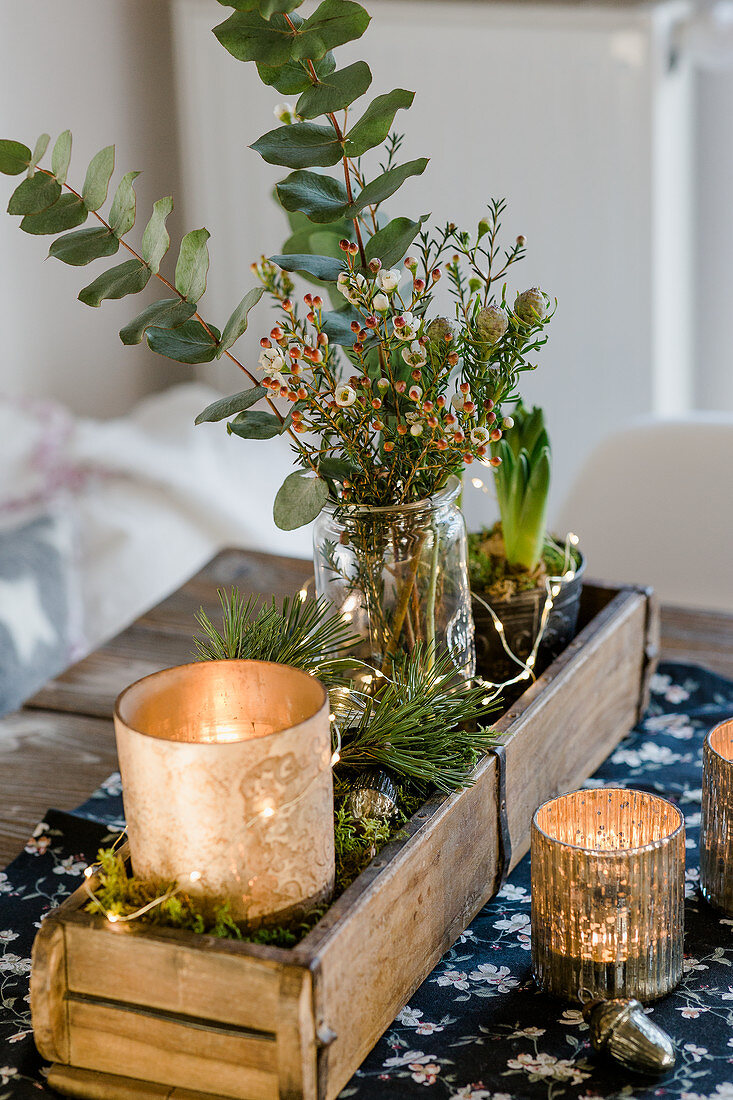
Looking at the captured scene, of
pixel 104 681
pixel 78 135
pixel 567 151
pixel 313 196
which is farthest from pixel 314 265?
pixel 78 135

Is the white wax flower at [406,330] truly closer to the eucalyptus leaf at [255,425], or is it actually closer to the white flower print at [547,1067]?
the eucalyptus leaf at [255,425]

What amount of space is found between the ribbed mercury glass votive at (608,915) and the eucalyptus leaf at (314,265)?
328 millimetres

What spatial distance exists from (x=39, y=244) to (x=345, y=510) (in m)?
1.91

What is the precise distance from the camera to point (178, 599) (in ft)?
4.18

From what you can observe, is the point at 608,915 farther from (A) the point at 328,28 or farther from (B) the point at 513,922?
(A) the point at 328,28

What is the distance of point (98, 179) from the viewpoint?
0.65 m

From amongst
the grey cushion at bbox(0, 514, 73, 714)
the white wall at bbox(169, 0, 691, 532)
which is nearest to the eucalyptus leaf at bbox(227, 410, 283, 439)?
the grey cushion at bbox(0, 514, 73, 714)

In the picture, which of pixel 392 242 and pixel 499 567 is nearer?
pixel 392 242

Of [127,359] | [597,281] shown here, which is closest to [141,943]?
[597,281]

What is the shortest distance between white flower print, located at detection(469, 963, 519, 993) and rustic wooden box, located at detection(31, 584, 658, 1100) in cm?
3

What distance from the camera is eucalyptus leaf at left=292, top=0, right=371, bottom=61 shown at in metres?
0.63

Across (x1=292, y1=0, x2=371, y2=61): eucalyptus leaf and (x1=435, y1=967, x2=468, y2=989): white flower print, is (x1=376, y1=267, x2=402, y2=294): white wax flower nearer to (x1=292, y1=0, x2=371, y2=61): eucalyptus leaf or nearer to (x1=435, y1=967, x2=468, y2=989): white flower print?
(x1=292, y1=0, x2=371, y2=61): eucalyptus leaf

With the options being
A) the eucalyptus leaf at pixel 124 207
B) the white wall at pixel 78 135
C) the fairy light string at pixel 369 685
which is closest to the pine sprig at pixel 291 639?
the fairy light string at pixel 369 685

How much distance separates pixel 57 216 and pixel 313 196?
0.14 metres
